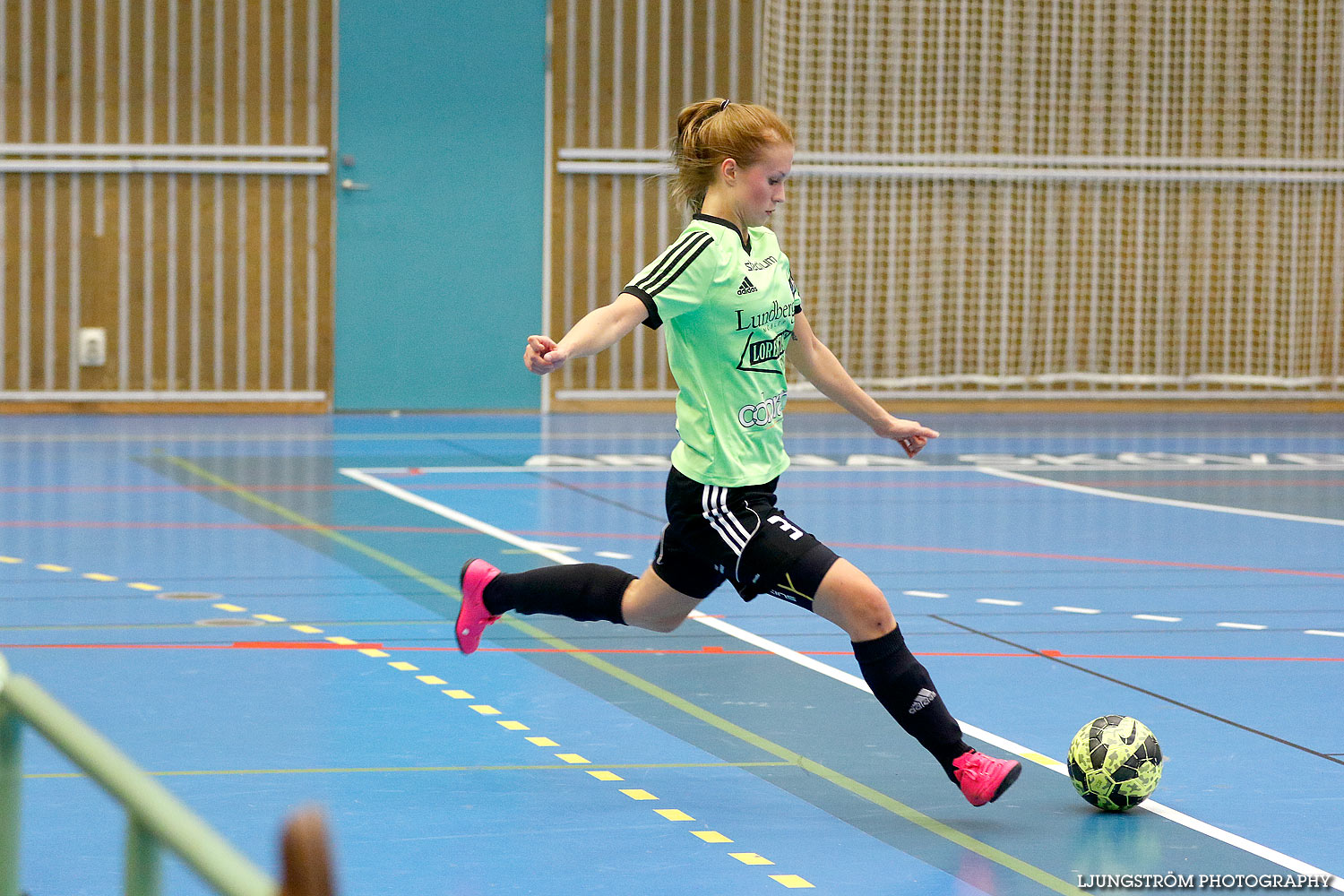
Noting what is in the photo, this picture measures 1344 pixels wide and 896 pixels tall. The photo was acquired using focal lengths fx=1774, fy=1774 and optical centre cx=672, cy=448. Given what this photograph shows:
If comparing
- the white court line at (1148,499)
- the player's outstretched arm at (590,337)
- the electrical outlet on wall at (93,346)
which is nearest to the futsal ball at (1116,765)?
the player's outstretched arm at (590,337)

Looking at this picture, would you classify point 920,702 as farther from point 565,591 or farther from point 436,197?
point 436,197

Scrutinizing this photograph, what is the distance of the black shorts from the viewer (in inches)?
148

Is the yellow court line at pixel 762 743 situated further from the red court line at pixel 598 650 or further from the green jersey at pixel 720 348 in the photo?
the green jersey at pixel 720 348

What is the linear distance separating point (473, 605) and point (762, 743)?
82 cm

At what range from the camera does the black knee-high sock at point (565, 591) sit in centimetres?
431

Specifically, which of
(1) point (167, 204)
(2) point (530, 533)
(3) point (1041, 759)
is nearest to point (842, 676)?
(3) point (1041, 759)

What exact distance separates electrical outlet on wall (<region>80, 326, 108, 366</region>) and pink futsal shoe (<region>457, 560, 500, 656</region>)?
10546mm

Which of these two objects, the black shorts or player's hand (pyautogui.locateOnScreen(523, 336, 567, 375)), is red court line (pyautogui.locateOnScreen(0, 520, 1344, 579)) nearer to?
the black shorts

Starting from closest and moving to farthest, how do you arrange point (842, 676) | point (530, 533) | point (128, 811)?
point (128, 811) < point (842, 676) < point (530, 533)

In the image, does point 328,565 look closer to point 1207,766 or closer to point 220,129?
point 1207,766

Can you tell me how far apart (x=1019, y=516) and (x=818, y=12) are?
731 centimetres

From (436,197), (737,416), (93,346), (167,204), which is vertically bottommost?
(93,346)

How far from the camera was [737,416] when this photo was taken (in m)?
3.94

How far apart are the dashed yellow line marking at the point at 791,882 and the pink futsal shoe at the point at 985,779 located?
51 cm
